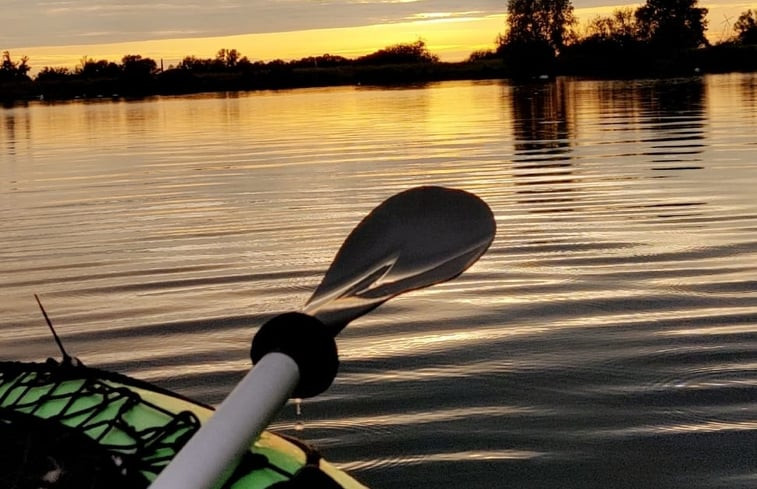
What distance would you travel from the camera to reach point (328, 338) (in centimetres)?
242

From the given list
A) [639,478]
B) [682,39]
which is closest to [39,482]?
[639,478]

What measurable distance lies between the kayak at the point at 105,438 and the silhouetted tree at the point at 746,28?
348ft

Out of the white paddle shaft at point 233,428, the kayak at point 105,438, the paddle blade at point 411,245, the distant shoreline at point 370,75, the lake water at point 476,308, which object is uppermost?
the distant shoreline at point 370,75

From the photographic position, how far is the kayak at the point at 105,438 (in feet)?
7.83

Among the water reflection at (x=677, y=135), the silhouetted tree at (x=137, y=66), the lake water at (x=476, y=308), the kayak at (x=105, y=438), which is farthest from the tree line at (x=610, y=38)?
the kayak at (x=105, y=438)

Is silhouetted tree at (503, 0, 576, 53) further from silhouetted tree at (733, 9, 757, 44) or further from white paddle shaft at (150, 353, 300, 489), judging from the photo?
white paddle shaft at (150, 353, 300, 489)

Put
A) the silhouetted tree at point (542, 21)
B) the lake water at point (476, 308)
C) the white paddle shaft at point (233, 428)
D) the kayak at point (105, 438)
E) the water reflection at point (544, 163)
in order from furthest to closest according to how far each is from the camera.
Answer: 1. the silhouetted tree at point (542, 21)
2. the water reflection at point (544, 163)
3. the lake water at point (476, 308)
4. the kayak at point (105, 438)
5. the white paddle shaft at point (233, 428)

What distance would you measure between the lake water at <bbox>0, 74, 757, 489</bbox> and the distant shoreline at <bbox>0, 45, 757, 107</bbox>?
71.2 m

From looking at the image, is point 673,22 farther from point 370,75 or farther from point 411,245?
point 411,245

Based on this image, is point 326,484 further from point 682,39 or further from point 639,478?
point 682,39

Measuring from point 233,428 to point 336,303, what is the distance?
82cm

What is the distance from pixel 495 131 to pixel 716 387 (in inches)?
737

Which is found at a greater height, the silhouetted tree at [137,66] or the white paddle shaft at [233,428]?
the silhouetted tree at [137,66]

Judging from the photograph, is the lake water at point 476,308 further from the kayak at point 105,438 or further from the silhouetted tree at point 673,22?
the silhouetted tree at point 673,22
